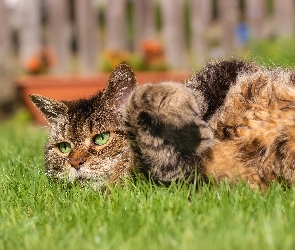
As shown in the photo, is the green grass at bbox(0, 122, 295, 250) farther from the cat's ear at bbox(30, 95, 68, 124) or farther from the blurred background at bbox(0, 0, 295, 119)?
the blurred background at bbox(0, 0, 295, 119)

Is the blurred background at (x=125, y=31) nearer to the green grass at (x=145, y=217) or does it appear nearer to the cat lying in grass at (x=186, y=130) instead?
the cat lying in grass at (x=186, y=130)

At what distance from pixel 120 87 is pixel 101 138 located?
0.24m

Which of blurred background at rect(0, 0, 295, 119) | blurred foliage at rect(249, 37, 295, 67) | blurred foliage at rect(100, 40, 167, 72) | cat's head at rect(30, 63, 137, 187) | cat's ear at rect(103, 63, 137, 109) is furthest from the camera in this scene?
blurred background at rect(0, 0, 295, 119)

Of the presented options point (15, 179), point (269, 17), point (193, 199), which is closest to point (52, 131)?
point (15, 179)

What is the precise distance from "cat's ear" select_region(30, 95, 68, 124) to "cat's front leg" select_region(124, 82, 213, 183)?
51 centimetres

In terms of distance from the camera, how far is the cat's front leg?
7.05 feet

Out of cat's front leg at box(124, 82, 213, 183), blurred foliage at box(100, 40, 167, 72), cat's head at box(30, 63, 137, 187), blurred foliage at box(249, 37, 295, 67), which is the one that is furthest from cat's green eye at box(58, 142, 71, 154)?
blurred foliage at box(100, 40, 167, 72)

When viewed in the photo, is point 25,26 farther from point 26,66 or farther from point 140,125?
point 140,125

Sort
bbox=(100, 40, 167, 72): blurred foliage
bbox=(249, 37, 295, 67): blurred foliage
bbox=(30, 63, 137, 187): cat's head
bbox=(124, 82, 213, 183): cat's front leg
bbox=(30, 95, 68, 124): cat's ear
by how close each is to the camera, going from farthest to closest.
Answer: bbox=(100, 40, 167, 72): blurred foliage → bbox=(249, 37, 295, 67): blurred foliage → bbox=(30, 95, 68, 124): cat's ear → bbox=(30, 63, 137, 187): cat's head → bbox=(124, 82, 213, 183): cat's front leg

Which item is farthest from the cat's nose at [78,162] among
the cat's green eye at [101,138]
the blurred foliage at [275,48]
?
the blurred foliage at [275,48]

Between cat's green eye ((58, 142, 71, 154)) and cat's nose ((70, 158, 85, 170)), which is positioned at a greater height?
cat's green eye ((58, 142, 71, 154))

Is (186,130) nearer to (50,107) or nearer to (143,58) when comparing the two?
(50,107)

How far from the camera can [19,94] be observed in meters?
6.96

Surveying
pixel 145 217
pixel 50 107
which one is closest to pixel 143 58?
pixel 50 107
